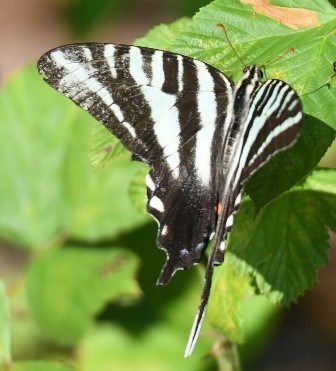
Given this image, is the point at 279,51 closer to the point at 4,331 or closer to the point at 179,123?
the point at 179,123

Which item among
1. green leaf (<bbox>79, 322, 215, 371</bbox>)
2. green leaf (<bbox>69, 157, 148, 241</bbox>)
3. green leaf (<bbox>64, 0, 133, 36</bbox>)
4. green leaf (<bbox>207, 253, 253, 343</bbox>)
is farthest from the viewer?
green leaf (<bbox>64, 0, 133, 36</bbox>)

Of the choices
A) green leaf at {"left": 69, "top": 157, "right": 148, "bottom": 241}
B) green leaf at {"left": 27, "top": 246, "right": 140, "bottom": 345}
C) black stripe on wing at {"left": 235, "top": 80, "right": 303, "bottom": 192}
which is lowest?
green leaf at {"left": 27, "top": 246, "right": 140, "bottom": 345}

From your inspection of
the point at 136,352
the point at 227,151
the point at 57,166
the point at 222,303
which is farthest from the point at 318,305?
the point at 227,151

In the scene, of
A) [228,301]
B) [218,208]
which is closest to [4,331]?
[228,301]

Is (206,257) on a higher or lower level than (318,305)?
higher

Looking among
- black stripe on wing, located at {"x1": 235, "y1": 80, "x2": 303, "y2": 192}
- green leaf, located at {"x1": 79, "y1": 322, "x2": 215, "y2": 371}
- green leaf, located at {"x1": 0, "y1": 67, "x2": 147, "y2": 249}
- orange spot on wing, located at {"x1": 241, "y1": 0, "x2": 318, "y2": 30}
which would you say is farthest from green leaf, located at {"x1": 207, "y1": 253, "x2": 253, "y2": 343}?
green leaf, located at {"x1": 79, "y1": 322, "x2": 215, "y2": 371}

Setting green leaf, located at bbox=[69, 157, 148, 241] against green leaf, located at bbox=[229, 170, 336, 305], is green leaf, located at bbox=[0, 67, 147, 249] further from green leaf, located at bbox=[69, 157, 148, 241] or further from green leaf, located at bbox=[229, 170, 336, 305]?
green leaf, located at bbox=[229, 170, 336, 305]

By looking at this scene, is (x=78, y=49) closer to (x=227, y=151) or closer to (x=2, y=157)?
(x=227, y=151)
